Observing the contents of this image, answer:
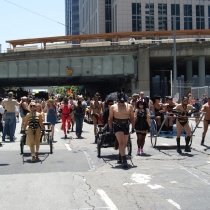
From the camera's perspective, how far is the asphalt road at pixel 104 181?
6.88 metres

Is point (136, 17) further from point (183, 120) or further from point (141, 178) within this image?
point (141, 178)

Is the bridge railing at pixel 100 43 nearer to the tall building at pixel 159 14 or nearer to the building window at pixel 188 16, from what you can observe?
the tall building at pixel 159 14

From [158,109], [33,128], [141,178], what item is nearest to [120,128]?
[141,178]

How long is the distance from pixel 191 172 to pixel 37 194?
3.70 metres

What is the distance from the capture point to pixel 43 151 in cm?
1318

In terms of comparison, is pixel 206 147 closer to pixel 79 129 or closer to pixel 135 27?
pixel 79 129

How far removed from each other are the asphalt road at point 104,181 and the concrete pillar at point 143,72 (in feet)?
98.6

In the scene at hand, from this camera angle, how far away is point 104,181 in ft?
28.1

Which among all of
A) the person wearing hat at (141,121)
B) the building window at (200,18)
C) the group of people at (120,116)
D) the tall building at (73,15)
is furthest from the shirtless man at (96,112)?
the tall building at (73,15)

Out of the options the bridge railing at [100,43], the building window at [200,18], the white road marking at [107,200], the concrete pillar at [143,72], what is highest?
the building window at [200,18]

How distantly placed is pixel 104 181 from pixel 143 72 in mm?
35165

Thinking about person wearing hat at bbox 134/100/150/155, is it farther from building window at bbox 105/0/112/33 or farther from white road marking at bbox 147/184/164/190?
building window at bbox 105/0/112/33

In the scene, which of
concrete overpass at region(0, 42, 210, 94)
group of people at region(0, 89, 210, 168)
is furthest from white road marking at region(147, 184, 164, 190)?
concrete overpass at region(0, 42, 210, 94)

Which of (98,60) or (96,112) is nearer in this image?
(96,112)
